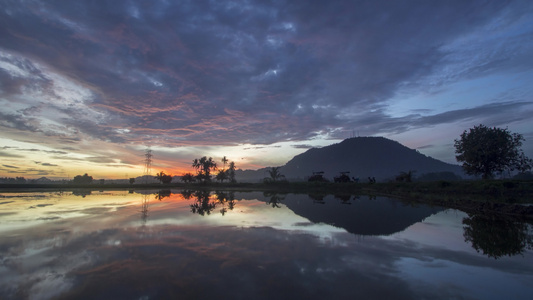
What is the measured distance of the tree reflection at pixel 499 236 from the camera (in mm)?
10093

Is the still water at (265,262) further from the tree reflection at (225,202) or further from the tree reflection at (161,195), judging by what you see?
the tree reflection at (161,195)

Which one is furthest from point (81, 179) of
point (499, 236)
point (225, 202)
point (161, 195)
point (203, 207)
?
point (499, 236)

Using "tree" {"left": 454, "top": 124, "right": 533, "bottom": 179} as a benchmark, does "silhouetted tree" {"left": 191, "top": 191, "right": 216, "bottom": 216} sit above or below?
below

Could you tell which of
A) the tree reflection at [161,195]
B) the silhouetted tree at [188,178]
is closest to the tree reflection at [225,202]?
the tree reflection at [161,195]

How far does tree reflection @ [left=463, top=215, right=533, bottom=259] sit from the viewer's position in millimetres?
10093

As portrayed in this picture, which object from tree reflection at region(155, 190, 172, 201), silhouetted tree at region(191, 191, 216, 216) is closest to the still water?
silhouetted tree at region(191, 191, 216, 216)

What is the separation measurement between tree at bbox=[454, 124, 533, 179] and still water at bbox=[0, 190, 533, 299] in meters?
35.1

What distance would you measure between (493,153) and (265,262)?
51748 mm

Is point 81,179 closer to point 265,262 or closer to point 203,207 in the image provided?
point 203,207

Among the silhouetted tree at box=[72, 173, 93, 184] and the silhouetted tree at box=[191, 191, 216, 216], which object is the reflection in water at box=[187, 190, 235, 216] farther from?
the silhouetted tree at box=[72, 173, 93, 184]

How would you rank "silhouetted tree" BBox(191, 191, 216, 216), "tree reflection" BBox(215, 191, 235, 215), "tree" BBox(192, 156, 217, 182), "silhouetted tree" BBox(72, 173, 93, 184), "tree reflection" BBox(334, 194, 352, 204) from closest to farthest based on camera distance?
1. "silhouetted tree" BBox(191, 191, 216, 216)
2. "tree reflection" BBox(215, 191, 235, 215)
3. "tree reflection" BBox(334, 194, 352, 204)
4. "tree" BBox(192, 156, 217, 182)
5. "silhouetted tree" BBox(72, 173, 93, 184)

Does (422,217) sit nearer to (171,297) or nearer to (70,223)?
(171,297)

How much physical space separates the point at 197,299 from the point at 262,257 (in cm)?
378

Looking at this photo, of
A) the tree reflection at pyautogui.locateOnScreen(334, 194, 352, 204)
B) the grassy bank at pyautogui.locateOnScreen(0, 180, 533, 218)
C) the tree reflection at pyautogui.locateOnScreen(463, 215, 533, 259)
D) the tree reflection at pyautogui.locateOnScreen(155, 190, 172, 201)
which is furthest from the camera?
the tree reflection at pyautogui.locateOnScreen(155, 190, 172, 201)
